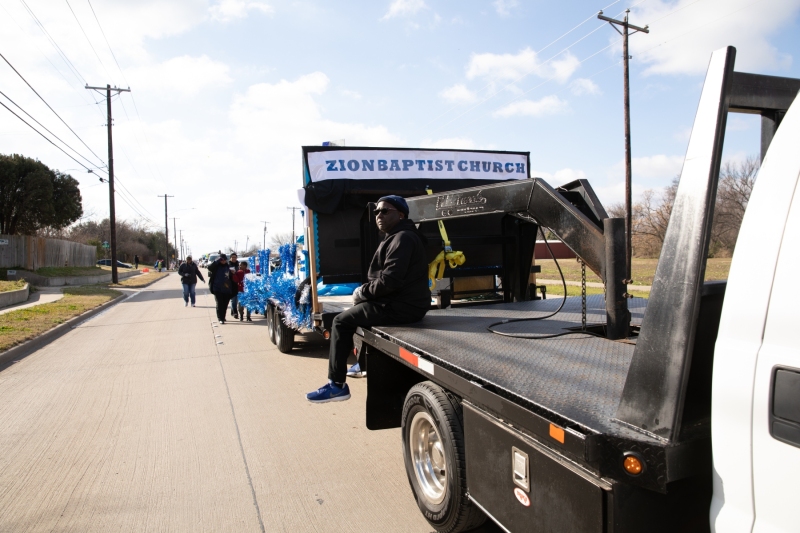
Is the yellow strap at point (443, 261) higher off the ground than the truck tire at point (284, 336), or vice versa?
the yellow strap at point (443, 261)

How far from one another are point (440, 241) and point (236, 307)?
966cm

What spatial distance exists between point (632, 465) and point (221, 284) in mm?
12983

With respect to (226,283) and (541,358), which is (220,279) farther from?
(541,358)

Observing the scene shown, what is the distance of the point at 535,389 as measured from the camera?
7.27ft

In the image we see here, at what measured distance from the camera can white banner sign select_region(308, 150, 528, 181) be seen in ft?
24.1

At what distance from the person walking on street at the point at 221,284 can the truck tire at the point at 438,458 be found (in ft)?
36.2

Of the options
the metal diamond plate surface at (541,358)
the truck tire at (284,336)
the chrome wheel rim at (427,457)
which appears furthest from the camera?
the truck tire at (284,336)

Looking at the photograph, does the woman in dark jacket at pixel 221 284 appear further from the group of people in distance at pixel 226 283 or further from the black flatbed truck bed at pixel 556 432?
the black flatbed truck bed at pixel 556 432

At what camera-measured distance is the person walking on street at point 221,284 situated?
44.2 feet

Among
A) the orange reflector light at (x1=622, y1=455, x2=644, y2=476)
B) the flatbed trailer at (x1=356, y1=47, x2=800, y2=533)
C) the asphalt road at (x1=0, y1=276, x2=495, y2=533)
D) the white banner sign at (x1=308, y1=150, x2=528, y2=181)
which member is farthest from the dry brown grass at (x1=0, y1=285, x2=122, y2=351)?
the orange reflector light at (x1=622, y1=455, x2=644, y2=476)

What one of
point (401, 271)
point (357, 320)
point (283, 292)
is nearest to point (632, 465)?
point (401, 271)

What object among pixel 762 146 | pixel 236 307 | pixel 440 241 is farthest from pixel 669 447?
pixel 236 307

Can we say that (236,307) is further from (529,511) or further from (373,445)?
(529,511)

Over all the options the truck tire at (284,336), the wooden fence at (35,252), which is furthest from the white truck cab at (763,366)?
the wooden fence at (35,252)
